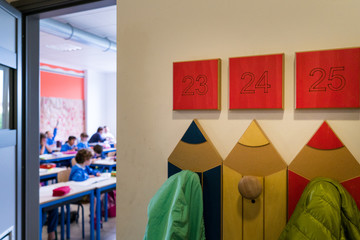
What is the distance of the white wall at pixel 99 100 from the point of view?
9.66 m

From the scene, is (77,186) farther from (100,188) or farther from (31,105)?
(31,105)

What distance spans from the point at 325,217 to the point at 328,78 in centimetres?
54

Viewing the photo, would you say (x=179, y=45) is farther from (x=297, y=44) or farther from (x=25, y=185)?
(x=25, y=185)

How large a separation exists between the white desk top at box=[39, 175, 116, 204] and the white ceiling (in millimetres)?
2325

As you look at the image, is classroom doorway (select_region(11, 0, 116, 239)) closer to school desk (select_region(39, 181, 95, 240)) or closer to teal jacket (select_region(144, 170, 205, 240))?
teal jacket (select_region(144, 170, 205, 240))

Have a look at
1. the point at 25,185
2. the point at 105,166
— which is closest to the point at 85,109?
the point at 105,166

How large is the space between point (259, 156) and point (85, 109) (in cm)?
903

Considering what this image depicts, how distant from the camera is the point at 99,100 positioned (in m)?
10.2

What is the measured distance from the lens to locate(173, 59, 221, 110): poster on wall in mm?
1326

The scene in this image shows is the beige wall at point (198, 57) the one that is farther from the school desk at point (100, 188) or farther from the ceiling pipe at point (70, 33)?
the ceiling pipe at point (70, 33)

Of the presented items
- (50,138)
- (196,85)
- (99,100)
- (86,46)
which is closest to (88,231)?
(196,85)

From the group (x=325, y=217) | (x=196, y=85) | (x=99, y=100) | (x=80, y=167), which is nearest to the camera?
(x=325, y=217)

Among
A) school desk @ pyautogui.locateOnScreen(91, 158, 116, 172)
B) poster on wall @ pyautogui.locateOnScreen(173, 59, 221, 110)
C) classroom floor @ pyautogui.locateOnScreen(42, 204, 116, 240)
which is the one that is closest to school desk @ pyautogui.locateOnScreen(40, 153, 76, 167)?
school desk @ pyautogui.locateOnScreen(91, 158, 116, 172)

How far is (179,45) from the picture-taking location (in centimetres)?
142
